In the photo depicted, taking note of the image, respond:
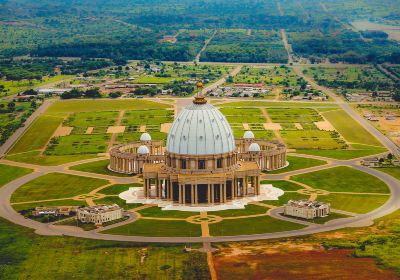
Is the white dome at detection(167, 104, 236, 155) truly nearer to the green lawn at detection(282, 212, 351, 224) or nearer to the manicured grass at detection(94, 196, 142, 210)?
the manicured grass at detection(94, 196, 142, 210)

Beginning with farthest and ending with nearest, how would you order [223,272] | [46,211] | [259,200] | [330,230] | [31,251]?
[259,200] < [46,211] < [330,230] < [31,251] < [223,272]

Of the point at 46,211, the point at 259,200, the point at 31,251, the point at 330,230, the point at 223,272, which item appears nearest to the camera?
the point at 223,272

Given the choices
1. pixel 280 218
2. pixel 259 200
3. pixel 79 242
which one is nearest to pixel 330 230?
pixel 280 218

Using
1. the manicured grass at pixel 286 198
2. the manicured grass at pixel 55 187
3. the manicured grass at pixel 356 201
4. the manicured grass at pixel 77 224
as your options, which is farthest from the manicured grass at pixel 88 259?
the manicured grass at pixel 356 201

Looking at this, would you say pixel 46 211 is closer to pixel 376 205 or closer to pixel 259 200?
pixel 259 200

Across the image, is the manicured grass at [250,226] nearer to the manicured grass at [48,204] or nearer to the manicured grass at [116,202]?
the manicured grass at [116,202]

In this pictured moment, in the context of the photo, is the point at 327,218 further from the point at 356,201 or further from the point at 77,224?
the point at 77,224

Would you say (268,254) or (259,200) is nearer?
(268,254)
